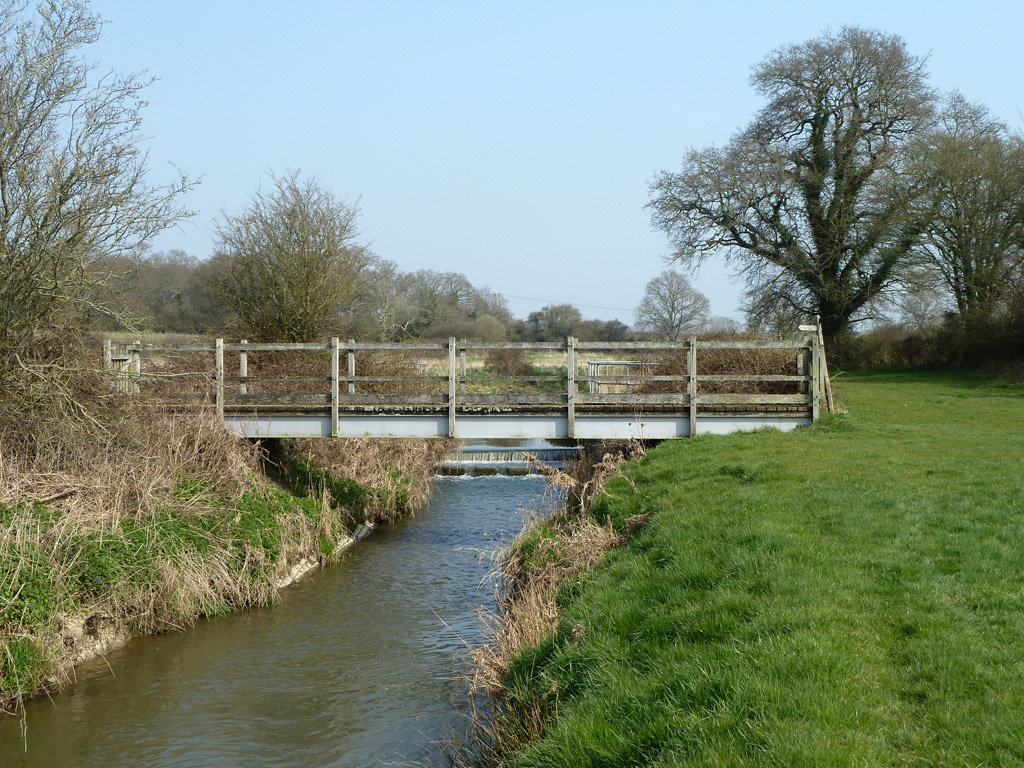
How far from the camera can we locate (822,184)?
3475cm

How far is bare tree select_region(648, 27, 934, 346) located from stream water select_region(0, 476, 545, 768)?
26.1 meters

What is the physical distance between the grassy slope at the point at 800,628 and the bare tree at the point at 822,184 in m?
25.1

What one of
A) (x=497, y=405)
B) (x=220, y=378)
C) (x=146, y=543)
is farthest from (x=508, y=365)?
(x=146, y=543)

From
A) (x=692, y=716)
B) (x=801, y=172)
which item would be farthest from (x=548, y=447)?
(x=692, y=716)

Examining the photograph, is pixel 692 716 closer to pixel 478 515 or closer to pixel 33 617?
pixel 33 617

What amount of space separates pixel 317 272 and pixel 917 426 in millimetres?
13654

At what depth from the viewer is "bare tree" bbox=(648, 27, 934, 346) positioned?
108ft

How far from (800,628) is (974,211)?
3040 cm

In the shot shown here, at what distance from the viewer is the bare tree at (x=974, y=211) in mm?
30188

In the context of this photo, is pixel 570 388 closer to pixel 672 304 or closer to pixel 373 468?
pixel 373 468

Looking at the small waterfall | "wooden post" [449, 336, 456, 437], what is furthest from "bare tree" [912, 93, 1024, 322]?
"wooden post" [449, 336, 456, 437]

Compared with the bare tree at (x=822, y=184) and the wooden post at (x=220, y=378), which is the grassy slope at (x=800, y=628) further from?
the bare tree at (x=822, y=184)

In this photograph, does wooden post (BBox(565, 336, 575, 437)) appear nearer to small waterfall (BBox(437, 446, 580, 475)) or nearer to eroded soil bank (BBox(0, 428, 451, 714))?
eroded soil bank (BBox(0, 428, 451, 714))

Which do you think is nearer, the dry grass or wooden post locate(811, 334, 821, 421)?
wooden post locate(811, 334, 821, 421)
